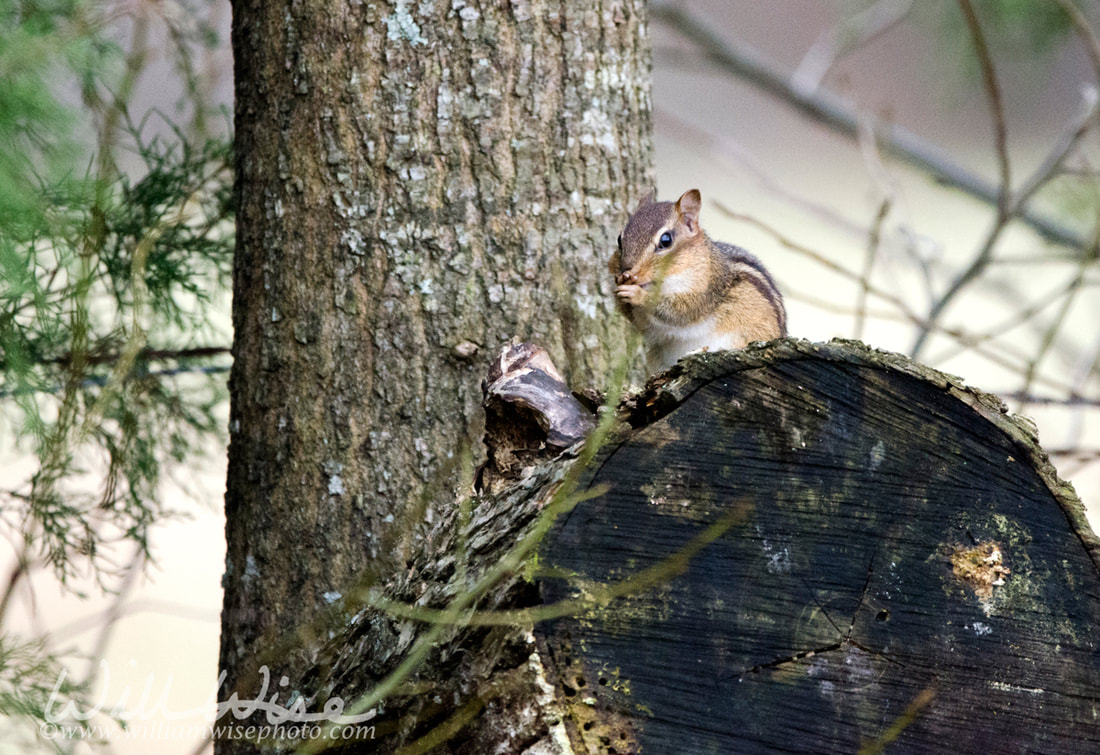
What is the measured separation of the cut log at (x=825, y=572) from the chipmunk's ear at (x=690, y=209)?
1287mm

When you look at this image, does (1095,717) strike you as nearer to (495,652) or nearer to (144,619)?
(495,652)

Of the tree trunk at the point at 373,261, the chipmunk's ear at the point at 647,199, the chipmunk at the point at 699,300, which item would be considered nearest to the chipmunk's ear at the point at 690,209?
the chipmunk at the point at 699,300

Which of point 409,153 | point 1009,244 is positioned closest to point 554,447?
point 409,153

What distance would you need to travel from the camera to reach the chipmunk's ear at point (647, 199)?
8.18ft

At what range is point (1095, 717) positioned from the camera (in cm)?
145

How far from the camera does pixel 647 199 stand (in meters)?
2.53

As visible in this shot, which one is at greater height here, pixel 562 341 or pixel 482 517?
pixel 562 341

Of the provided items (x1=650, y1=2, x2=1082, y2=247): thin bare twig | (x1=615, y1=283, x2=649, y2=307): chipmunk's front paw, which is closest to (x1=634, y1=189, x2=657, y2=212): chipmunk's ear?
(x1=615, y1=283, x2=649, y2=307): chipmunk's front paw

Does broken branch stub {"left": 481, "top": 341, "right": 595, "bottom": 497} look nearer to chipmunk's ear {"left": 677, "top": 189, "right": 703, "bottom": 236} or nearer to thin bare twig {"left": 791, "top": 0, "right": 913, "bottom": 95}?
chipmunk's ear {"left": 677, "top": 189, "right": 703, "bottom": 236}

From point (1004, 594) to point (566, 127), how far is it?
142 centimetres

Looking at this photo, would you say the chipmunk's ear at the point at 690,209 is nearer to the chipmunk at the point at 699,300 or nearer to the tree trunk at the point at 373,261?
the chipmunk at the point at 699,300

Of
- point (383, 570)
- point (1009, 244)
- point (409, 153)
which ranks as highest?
point (1009, 244)

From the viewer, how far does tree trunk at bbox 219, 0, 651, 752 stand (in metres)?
2.20

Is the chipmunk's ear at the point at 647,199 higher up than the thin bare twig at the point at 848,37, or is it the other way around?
the thin bare twig at the point at 848,37
